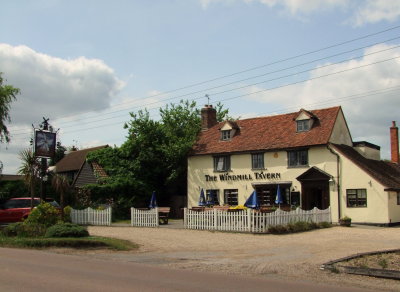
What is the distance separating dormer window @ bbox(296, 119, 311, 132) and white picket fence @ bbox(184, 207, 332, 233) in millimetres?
8937

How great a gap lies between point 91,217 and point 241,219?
10303 mm

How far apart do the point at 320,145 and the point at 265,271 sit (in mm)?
20599

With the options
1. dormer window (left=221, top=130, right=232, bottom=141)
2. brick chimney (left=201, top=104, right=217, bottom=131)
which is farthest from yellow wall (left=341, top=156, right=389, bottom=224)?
brick chimney (left=201, top=104, right=217, bottom=131)

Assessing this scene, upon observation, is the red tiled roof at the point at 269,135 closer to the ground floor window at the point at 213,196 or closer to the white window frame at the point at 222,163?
the white window frame at the point at 222,163

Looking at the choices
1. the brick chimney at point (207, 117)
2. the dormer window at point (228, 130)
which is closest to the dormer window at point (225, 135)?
the dormer window at point (228, 130)

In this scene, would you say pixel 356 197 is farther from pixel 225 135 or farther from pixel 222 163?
pixel 225 135

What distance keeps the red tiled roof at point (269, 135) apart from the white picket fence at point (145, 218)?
10615 mm

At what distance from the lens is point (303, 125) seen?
33.3 metres

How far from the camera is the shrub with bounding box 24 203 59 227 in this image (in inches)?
856

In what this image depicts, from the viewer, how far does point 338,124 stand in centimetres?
3256

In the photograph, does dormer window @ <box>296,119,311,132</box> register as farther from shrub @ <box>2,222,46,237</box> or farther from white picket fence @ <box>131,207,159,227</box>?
shrub @ <box>2,222,46,237</box>

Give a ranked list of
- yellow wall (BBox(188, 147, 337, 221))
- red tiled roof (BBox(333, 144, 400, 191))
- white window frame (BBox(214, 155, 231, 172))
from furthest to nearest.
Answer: white window frame (BBox(214, 155, 231, 172)) → yellow wall (BBox(188, 147, 337, 221)) → red tiled roof (BBox(333, 144, 400, 191))

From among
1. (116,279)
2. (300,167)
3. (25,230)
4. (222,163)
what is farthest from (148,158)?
(116,279)

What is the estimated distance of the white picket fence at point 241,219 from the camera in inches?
865
